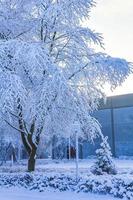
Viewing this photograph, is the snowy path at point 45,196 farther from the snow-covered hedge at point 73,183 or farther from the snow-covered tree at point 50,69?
the snow-covered tree at point 50,69

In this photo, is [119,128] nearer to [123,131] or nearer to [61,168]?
[123,131]

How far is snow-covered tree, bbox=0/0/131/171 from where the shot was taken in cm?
1867

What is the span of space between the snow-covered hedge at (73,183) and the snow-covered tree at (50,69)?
96.4 inches

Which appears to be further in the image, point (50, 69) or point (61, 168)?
point (61, 168)

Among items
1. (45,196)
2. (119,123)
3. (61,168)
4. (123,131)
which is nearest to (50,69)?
(45,196)

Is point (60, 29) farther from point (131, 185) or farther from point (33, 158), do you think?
point (131, 185)

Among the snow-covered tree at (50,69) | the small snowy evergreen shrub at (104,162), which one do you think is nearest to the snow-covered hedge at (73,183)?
the snow-covered tree at (50,69)

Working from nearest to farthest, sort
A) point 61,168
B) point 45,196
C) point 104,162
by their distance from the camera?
point 45,196
point 104,162
point 61,168

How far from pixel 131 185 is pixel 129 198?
2.00 ft

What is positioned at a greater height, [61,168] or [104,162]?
[104,162]

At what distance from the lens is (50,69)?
62.3ft

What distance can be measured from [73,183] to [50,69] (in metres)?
4.94

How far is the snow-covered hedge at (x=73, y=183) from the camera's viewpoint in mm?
14781

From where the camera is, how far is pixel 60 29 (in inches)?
841
